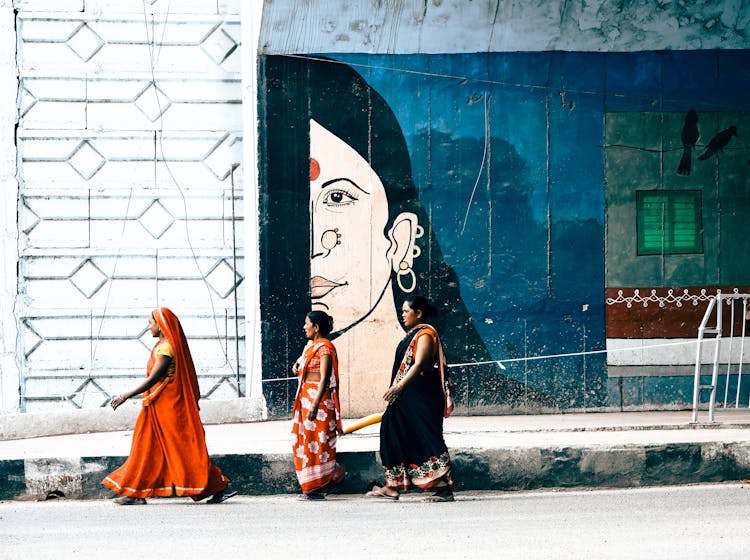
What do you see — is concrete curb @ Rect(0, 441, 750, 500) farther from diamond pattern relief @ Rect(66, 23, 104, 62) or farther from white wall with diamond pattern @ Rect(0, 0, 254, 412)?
diamond pattern relief @ Rect(66, 23, 104, 62)

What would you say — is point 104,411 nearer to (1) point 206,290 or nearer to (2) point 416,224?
(1) point 206,290

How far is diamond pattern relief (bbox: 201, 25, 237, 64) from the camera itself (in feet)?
40.2

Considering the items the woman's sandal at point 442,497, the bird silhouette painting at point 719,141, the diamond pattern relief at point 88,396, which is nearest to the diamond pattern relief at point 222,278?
the diamond pattern relief at point 88,396

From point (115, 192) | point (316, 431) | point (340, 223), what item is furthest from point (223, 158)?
point (316, 431)

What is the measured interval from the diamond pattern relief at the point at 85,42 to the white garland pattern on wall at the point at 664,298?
17.3 ft

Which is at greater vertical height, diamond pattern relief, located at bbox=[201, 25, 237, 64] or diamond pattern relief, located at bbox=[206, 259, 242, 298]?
diamond pattern relief, located at bbox=[201, 25, 237, 64]

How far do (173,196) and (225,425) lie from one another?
2156 millimetres

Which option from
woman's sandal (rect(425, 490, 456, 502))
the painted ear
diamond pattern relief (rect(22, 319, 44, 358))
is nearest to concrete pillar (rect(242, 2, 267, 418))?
the painted ear

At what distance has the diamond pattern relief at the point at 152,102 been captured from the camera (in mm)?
12156

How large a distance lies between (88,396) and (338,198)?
9.59ft

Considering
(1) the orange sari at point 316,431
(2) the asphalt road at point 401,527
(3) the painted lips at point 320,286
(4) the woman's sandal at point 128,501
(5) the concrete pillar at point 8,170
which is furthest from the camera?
(3) the painted lips at point 320,286

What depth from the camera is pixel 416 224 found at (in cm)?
1213

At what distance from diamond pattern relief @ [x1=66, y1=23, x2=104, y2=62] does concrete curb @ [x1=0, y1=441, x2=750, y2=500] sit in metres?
4.49

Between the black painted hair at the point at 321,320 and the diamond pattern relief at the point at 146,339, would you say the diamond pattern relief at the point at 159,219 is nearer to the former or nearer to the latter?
the diamond pattern relief at the point at 146,339
